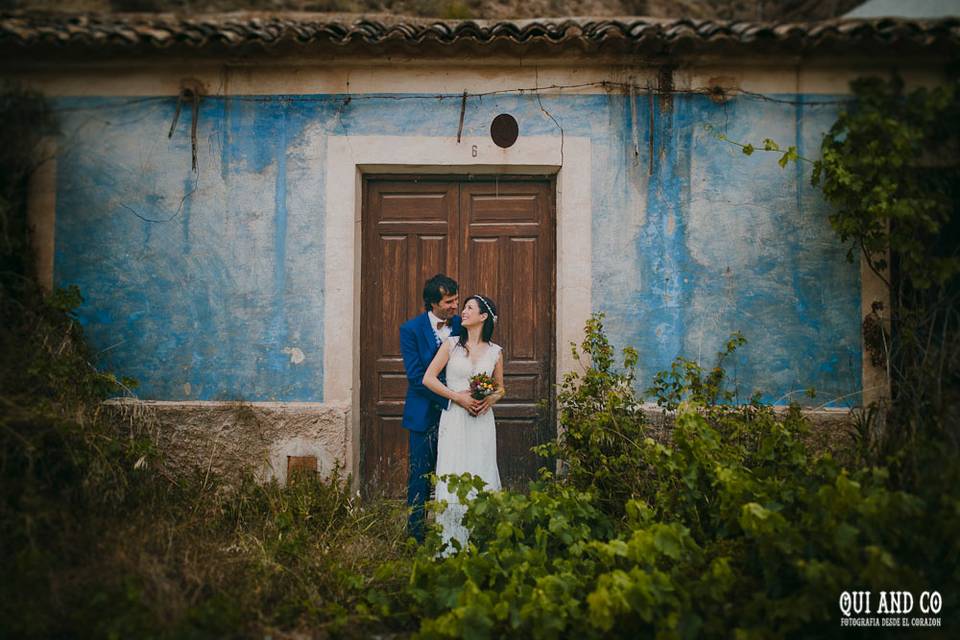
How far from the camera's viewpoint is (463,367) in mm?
4609

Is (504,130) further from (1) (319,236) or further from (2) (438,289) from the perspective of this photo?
(1) (319,236)

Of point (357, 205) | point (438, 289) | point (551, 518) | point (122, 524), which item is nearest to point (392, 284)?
point (438, 289)

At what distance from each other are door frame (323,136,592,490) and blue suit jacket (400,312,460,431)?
608mm

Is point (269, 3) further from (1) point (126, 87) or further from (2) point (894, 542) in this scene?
(2) point (894, 542)

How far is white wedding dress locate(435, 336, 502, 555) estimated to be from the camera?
177 inches

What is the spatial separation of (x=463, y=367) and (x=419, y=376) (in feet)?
1.25

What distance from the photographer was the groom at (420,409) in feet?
15.6

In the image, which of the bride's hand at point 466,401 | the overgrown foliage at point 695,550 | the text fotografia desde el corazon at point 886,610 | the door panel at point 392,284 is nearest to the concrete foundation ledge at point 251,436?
the door panel at point 392,284

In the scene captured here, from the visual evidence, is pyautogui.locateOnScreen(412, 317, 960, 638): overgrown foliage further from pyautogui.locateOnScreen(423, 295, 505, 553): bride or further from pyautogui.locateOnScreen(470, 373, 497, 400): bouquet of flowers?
pyautogui.locateOnScreen(470, 373, 497, 400): bouquet of flowers

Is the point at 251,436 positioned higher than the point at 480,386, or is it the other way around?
the point at 480,386

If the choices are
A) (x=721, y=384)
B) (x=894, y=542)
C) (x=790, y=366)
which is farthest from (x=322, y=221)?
(x=894, y=542)

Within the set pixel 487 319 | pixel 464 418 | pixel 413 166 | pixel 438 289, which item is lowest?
pixel 464 418

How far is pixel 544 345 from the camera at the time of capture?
216 inches

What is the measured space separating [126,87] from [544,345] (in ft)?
12.8
